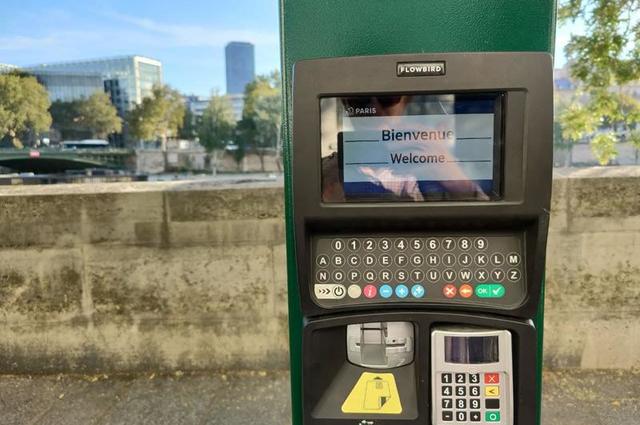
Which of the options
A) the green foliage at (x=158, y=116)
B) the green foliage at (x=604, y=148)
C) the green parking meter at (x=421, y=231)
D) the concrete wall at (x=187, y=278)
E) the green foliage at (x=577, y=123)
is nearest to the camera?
the green parking meter at (x=421, y=231)

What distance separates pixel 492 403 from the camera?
1360 mm

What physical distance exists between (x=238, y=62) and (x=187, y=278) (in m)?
11.8

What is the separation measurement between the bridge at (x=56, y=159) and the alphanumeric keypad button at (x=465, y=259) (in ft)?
14.1

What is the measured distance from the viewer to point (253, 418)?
308 cm

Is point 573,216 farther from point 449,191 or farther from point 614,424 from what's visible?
point 449,191

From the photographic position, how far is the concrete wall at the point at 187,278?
3.35 m

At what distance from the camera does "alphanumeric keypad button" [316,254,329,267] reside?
1295mm

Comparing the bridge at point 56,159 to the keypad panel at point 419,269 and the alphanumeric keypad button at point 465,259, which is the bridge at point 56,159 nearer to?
the keypad panel at point 419,269

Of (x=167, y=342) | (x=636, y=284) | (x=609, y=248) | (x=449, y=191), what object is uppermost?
(x=449, y=191)

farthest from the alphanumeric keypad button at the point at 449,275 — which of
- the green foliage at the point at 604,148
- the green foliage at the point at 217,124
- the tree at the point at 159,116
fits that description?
the green foliage at the point at 217,124

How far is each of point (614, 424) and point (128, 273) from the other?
10.6 feet

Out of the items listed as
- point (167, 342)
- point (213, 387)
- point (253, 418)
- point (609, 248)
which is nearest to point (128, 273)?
point (167, 342)

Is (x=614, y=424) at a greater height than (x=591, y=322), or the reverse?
(x=591, y=322)

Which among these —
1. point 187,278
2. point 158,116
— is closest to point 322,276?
point 187,278
